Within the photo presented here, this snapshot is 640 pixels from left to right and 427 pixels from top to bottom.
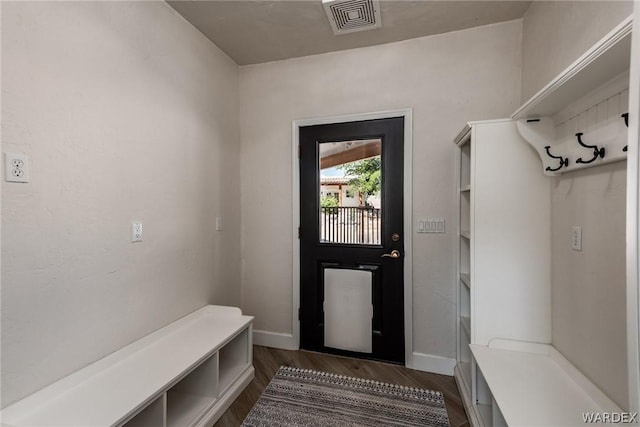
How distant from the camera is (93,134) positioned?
1490 mm

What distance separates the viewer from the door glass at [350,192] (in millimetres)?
2465

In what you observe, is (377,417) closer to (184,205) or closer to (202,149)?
(184,205)

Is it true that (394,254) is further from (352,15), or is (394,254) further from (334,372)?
(352,15)

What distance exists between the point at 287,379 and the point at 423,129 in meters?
2.22

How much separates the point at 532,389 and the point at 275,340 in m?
2.03

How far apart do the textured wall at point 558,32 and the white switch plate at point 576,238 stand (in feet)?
2.79

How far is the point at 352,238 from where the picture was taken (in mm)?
2527

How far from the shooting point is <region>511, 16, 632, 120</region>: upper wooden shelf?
0.85 meters

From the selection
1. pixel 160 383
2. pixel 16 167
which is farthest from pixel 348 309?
pixel 16 167

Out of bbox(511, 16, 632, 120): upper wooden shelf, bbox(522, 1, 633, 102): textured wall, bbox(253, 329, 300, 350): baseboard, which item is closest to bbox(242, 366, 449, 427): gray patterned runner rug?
bbox(253, 329, 300, 350): baseboard

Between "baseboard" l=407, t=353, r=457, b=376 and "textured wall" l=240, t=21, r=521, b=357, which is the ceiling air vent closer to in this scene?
"textured wall" l=240, t=21, r=521, b=357

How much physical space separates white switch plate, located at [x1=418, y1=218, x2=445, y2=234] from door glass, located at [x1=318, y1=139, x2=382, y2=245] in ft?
1.08

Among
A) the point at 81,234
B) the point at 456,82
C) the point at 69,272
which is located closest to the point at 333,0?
the point at 456,82

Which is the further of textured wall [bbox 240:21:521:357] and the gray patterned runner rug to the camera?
textured wall [bbox 240:21:521:357]
